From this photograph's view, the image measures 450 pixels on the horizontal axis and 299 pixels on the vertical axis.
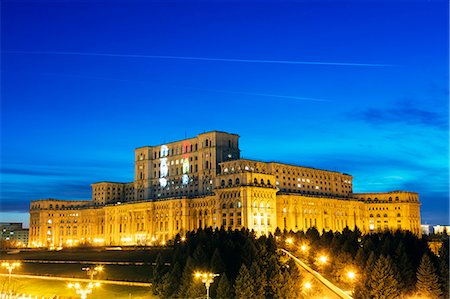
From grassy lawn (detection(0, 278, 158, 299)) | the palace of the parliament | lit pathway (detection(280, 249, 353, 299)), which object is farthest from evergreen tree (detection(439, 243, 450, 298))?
the palace of the parliament

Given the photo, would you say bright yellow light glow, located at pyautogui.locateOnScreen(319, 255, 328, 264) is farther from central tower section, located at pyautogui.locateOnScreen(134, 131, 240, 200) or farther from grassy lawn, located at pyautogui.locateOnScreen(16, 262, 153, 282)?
central tower section, located at pyautogui.locateOnScreen(134, 131, 240, 200)

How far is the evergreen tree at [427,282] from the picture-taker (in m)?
62.9

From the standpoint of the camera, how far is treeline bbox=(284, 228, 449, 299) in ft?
207

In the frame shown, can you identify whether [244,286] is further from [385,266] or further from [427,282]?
[427,282]

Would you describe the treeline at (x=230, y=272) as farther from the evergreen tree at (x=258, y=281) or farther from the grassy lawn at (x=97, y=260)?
the grassy lawn at (x=97, y=260)

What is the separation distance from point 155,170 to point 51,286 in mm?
85523

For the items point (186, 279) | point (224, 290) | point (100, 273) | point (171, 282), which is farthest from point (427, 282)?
point (100, 273)

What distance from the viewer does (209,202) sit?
144 metres

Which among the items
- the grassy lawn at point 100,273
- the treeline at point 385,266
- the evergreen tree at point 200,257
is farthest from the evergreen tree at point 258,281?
the grassy lawn at point 100,273

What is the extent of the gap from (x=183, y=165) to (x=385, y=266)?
10158cm

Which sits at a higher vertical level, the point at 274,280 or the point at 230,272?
the point at 230,272

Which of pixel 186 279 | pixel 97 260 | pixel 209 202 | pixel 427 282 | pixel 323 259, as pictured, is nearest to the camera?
pixel 427 282

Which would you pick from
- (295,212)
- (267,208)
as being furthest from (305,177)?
(267,208)

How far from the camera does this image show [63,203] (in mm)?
198125
